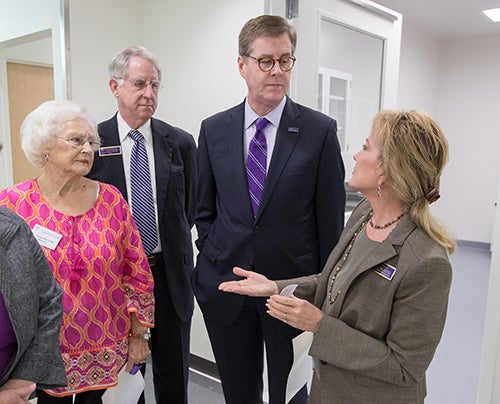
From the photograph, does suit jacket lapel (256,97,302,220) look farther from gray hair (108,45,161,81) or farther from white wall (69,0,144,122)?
white wall (69,0,144,122)

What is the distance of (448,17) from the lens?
5.13m

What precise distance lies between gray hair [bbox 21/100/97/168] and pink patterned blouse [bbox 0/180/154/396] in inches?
3.8

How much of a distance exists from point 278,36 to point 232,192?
0.56m

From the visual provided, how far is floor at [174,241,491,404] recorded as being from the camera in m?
2.51

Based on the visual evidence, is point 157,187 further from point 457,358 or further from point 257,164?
point 457,358

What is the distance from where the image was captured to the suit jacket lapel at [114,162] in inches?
67.4

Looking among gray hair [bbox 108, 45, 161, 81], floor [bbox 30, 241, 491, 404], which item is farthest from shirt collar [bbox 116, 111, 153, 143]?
floor [bbox 30, 241, 491, 404]

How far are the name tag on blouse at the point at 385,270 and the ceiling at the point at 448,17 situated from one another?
4144 millimetres

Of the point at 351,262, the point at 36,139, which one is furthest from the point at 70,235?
the point at 351,262

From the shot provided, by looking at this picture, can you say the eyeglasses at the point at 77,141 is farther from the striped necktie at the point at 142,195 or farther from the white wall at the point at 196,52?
the white wall at the point at 196,52

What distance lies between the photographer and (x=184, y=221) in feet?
6.22

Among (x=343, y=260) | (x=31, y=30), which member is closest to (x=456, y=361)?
(x=343, y=260)

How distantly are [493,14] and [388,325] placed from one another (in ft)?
16.9

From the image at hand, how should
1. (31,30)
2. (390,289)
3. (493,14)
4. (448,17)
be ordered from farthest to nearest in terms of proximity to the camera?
(448,17), (493,14), (31,30), (390,289)
